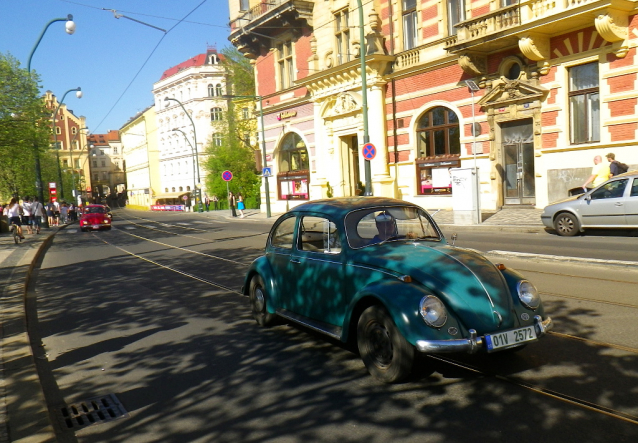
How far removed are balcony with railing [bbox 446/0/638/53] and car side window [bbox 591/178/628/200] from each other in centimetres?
621

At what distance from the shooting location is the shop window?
1321 inches

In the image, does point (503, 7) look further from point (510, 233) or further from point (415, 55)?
point (510, 233)

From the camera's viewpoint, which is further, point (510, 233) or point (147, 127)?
point (147, 127)

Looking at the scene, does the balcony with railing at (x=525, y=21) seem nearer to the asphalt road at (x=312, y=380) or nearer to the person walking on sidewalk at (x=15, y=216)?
the asphalt road at (x=312, y=380)

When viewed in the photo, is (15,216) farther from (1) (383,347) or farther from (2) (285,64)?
(1) (383,347)

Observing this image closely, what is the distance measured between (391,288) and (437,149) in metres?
21.1

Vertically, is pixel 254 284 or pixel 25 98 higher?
pixel 25 98

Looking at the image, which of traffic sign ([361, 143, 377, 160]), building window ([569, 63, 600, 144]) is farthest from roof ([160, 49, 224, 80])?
building window ([569, 63, 600, 144])

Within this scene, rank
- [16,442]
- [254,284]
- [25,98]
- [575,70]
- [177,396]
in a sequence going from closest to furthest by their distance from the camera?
[16,442]
[177,396]
[254,284]
[575,70]
[25,98]

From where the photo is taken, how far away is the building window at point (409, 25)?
25312mm

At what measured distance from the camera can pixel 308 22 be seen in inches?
1235

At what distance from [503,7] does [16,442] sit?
19.8 m

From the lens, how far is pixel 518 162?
21344 mm

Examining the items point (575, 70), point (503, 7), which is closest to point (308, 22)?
point (503, 7)
